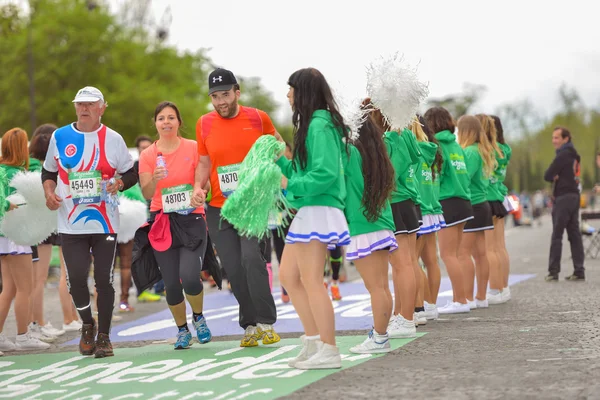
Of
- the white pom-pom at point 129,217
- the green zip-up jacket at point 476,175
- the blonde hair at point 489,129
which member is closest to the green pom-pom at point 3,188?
the white pom-pom at point 129,217

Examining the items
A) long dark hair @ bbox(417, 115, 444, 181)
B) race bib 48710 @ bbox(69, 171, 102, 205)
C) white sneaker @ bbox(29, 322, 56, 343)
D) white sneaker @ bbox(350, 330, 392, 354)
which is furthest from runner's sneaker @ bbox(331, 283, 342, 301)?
white sneaker @ bbox(350, 330, 392, 354)

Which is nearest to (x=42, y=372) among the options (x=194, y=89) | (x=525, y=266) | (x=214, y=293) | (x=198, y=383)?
(x=198, y=383)

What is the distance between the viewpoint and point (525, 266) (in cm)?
1931

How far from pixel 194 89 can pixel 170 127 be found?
45.4m

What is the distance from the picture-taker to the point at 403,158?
28.4 ft

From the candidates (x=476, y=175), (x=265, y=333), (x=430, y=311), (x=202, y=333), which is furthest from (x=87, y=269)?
(x=476, y=175)

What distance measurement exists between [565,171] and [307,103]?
30.8 feet

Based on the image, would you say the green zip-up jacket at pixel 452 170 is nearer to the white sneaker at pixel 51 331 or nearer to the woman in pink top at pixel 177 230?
the woman in pink top at pixel 177 230

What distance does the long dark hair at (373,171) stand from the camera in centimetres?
726

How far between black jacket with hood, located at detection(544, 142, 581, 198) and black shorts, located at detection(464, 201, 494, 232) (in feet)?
13.6

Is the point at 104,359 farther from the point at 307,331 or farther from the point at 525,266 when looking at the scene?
the point at 525,266

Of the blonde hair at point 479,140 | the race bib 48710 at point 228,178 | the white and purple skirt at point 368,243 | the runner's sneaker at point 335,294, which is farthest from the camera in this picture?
the runner's sneaker at point 335,294

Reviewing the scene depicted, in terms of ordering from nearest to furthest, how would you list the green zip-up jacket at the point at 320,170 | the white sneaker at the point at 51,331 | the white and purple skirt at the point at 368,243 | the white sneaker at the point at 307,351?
the green zip-up jacket at the point at 320,170 → the white sneaker at the point at 307,351 → the white and purple skirt at the point at 368,243 → the white sneaker at the point at 51,331

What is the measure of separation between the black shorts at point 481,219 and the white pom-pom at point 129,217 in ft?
14.4
